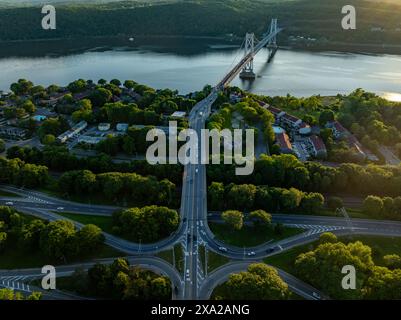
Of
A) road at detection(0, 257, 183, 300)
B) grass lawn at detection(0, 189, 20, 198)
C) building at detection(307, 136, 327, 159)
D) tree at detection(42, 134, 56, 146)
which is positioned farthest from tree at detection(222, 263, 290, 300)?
tree at detection(42, 134, 56, 146)

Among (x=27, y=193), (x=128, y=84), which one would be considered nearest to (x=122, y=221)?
(x=27, y=193)

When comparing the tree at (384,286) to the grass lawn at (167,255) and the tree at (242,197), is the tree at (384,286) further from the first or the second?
the grass lawn at (167,255)

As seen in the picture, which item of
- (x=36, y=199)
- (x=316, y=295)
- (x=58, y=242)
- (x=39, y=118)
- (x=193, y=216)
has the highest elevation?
(x=39, y=118)

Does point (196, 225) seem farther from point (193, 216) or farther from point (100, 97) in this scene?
point (100, 97)

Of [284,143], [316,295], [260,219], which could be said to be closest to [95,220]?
[260,219]

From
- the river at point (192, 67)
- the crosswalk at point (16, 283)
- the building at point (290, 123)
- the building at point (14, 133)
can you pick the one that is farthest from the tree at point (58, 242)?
the river at point (192, 67)
